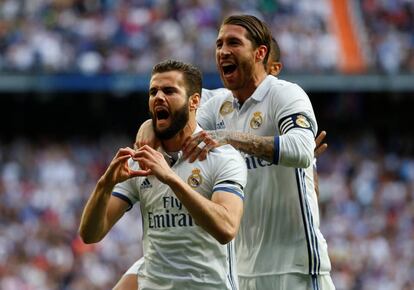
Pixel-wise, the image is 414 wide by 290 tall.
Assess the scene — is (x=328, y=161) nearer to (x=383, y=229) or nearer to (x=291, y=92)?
(x=383, y=229)

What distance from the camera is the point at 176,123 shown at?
19.6ft

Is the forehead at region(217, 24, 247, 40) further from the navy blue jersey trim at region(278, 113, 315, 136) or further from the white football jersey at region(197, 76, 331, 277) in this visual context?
the navy blue jersey trim at region(278, 113, 315, 136)

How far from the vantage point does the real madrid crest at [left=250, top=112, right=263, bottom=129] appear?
668 centimetres

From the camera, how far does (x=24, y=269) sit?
686 inches

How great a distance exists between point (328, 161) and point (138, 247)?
484 centimetres

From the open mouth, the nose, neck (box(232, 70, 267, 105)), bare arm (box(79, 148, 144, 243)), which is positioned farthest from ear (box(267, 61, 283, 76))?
bare arm (box(79, 148, 144, 243))

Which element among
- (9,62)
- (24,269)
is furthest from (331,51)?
(24,269)

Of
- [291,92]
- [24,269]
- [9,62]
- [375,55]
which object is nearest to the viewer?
[291,92]

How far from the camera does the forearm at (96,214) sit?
5.79 m

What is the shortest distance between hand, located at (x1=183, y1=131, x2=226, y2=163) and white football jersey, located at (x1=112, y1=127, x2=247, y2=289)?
3 cm

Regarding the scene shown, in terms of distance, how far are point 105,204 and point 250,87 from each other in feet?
4.38

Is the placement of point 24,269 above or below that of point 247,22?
below

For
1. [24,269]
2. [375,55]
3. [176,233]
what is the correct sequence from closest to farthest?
[176,233], [24,269], [375,55]

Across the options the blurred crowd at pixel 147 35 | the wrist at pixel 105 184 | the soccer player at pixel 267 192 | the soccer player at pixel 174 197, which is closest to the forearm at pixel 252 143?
the soccer player at pixel 174 197
